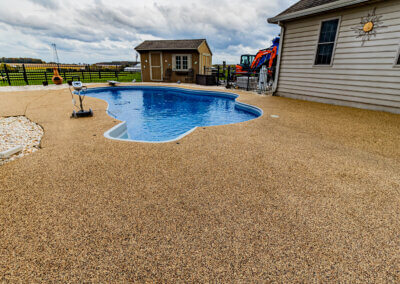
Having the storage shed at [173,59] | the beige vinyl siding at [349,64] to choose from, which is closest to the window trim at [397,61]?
the beige vinyl siding at [349,64]

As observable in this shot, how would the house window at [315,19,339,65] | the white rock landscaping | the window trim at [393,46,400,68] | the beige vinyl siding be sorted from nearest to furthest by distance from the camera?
the white rock landscaping, the window trim at [393,46,400,68], the beige vinyl siding, the house window at [315,19,339,65]

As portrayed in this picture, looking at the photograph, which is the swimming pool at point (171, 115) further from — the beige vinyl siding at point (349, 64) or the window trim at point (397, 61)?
the window trim at point (397, 61)

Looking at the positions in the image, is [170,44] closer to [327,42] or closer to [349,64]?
[327,42]

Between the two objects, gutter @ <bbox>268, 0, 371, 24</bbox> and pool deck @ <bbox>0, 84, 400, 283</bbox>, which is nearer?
pool deck @ <bbox>0, 84, 400, 283</bbox>

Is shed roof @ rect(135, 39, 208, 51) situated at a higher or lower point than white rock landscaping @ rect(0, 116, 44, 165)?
higher

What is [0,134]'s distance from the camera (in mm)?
3951

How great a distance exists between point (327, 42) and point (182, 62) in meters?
11.0

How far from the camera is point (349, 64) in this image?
6.20 m

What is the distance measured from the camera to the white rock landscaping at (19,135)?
324 centimetres

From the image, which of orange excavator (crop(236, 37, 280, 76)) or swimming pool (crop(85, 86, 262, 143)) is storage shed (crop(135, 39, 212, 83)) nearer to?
orange excavator (crop(236, 37, 280, 76))

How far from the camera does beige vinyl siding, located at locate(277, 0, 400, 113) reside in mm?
5332

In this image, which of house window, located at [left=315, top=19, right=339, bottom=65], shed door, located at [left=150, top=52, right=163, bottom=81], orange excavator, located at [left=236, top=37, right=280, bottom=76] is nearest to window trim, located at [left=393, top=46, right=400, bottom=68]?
house window, located at [left=315, top=19, right=339, bottom=65]

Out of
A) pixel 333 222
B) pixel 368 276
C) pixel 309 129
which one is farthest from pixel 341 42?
pixel 368 276

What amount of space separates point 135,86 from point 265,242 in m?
13.7
